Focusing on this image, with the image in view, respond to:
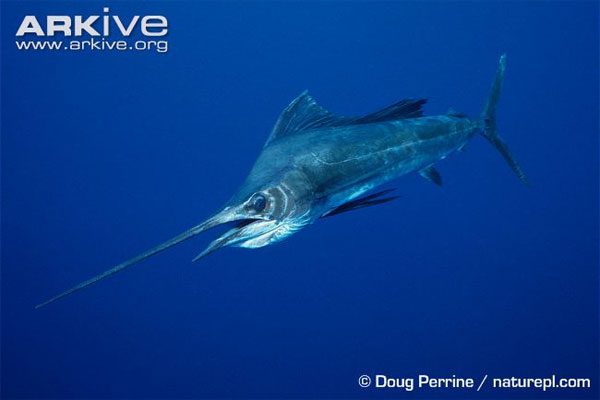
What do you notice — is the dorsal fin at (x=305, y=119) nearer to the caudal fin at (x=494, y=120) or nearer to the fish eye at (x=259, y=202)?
the fish eye at (x=259, y=202)

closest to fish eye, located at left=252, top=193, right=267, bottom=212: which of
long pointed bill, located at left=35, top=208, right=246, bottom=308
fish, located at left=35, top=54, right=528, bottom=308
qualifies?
fish, located at left=35, top=54, right=528, bottom=308

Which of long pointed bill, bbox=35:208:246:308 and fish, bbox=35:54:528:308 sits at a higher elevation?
fish, bbox=35:54:528:308

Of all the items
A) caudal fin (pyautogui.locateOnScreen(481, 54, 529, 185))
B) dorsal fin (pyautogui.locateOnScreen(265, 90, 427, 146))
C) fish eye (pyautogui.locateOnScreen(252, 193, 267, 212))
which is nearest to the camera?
fish eye (pyautogui.locateOnScreen(252, 193, 267, 212))

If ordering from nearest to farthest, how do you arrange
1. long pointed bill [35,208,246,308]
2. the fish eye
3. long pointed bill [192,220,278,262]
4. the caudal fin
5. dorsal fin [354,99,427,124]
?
1. long pointed bill [35,208,246,308]
2. long pointed bill [192,220,278,262]
3. the fish eye
4. dorsal fin [354,99,427,124]
5. the caudal fin

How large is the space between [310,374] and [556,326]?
16.3ft

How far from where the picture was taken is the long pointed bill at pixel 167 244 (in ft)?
5.00

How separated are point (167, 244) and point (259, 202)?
0.68 meters

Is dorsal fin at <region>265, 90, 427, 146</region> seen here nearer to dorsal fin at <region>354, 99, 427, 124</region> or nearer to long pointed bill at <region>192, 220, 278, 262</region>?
dorsal fin at <region>354, 99, 427, 124</region>

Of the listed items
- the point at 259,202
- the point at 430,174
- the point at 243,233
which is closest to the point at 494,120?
the point at 430,174

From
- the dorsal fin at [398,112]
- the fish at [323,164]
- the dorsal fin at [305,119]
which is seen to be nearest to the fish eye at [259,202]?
the fish at [323,164]

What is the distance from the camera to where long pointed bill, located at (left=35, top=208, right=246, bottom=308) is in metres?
1.52

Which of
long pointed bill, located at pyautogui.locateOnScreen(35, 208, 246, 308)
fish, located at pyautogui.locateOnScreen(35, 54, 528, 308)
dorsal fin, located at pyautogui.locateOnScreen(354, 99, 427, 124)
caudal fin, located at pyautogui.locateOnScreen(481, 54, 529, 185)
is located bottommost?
long pointed bill, located at pyautogui.locateOnScreen(35, 208, 246, 308)

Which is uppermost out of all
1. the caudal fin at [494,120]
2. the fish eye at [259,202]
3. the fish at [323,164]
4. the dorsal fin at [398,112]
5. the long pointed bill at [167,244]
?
the caudal fin at [494,120]

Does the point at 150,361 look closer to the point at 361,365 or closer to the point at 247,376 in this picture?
the point at 247,376
